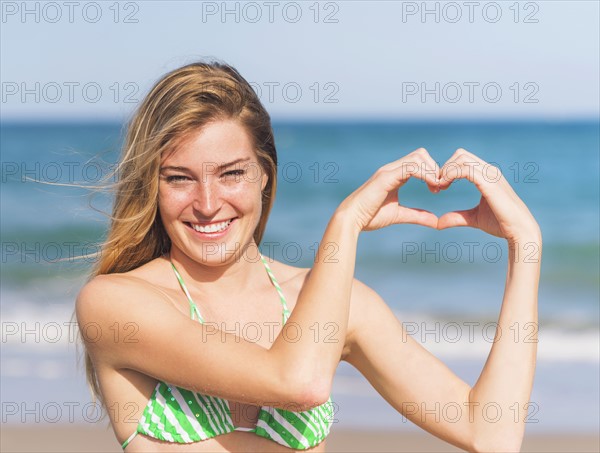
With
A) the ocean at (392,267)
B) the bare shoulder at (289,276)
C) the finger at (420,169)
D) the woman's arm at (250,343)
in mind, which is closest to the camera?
the woman's arm at (250,343)

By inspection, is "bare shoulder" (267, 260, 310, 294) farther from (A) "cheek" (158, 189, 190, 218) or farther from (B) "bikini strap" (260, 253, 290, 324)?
(A) "cheek" (158, 189, 190, 218)

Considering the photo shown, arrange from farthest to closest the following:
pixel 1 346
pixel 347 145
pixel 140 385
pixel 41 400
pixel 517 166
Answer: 1. pixel 347 145
2. pixel 517 166
3. pixel 1 346
4. pixel 41 400
5. pixel 140 385

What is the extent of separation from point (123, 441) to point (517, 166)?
24583mm

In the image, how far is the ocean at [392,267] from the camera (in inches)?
314

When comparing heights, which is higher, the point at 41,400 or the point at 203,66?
the point at 203,66

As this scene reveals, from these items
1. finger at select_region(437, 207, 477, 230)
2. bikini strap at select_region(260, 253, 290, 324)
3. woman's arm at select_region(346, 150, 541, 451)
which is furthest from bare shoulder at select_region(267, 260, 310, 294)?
finger at select_region(437, 207, 477, 230)

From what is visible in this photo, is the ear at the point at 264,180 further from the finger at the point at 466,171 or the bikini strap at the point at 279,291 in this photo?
the finger at the point at 466,171

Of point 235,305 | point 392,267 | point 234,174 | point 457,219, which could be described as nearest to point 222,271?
point 235,305

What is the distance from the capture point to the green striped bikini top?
10.5 feet

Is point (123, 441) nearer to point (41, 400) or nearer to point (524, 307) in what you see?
point (524, 307)

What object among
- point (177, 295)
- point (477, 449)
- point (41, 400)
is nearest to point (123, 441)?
point (177, 295)

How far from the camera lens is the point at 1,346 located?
936cm

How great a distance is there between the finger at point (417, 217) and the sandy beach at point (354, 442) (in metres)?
3.93

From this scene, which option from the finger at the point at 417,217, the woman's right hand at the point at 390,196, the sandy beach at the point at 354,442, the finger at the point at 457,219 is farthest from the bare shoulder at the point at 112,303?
the sandy beach at the point at 354,442
